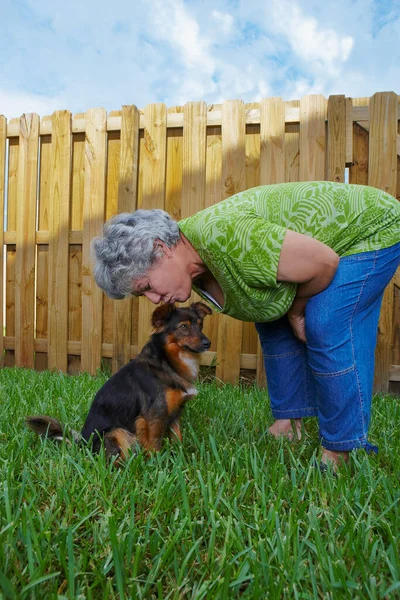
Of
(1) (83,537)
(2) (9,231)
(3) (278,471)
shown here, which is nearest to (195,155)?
(2) (9,231)

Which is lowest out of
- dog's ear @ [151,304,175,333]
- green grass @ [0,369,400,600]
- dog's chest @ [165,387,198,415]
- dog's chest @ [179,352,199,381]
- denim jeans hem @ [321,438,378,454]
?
green grass @ [0,369,400,600]

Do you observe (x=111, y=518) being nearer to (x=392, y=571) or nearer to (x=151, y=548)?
(x=151, y=548)

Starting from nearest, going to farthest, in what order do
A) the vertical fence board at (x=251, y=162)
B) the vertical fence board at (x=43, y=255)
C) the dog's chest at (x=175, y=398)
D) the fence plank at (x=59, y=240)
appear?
the dog's chest at (x=175, y=398) → the vertical fence board at (x=251, y=162) → the fence plank at (x=59, y=240) → the vertical fence board at (x=43, y=255)

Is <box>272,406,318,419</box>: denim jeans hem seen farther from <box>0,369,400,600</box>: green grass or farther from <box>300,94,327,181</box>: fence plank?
<box>300,94,327,181</box>: fence plank

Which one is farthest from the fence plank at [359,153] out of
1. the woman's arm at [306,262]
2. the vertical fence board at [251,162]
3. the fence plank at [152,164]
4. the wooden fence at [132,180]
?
the woman's arm at [306,262]

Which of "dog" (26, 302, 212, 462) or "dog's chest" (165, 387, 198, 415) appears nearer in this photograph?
"dog" (26, 302, 212, 462)

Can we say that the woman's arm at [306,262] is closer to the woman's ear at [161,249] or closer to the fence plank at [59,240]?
the woman's ear at [161,249]

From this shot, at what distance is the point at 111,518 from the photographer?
1.59 m

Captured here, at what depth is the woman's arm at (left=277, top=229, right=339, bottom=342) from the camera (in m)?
2.22

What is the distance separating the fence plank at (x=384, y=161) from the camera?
14.9 ft

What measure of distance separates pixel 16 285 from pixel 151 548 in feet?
16.2

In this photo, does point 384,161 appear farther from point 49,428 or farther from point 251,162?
point 49,428

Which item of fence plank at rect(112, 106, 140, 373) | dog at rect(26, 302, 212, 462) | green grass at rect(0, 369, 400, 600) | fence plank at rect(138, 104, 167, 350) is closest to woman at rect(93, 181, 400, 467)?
green grass at rect(0, 369, 400, 600)

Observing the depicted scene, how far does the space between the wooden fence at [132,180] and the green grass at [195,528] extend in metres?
2.68
